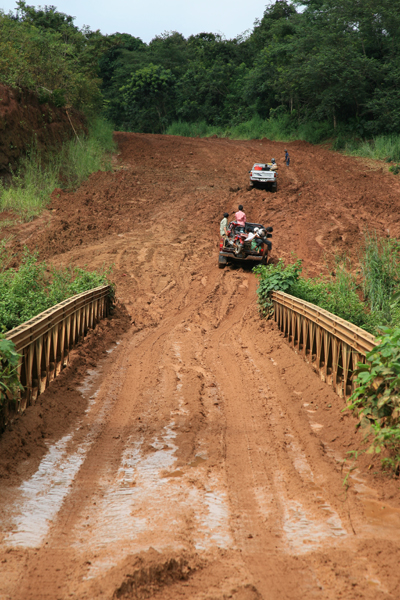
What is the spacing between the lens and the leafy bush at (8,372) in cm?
525

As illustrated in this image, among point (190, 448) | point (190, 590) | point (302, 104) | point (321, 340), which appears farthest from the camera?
point (302, 104)

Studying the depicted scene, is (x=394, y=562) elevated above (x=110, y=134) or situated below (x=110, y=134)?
below

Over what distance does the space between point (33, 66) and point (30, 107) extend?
8.50 ft

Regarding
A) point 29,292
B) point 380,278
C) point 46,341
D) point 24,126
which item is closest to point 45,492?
point 46,341

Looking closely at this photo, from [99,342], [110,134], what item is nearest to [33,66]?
[110,134]

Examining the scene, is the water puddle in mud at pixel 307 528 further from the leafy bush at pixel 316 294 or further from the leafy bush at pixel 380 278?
the leafy bush at pixel 380 278

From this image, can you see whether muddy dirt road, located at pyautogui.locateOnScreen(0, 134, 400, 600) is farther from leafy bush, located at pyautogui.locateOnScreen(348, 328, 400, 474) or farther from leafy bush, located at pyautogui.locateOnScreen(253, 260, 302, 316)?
leafy bush, located at pyautogui.locateOnScreen(253, 260, 302, 316)

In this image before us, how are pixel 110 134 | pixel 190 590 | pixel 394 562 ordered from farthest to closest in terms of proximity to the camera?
pixel 110 134 → pixel 394 562 → pixel 190 590

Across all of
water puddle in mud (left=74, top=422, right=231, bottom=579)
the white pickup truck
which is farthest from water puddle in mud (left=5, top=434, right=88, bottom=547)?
the white pickup truck

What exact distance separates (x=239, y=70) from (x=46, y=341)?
149ft

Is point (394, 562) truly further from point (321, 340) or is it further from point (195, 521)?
point (321, 340)

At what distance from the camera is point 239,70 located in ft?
154

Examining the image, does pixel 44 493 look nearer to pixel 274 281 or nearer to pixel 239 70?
pixel 274 281

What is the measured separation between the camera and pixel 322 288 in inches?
445
